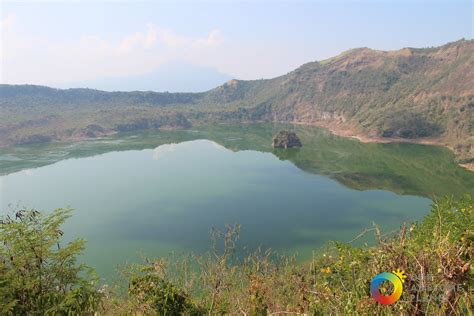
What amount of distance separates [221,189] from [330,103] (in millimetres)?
94868

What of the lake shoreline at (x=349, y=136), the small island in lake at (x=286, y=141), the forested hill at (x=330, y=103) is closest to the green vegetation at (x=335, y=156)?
the small island in lake at (x=286, y=141)

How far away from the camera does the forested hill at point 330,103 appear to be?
313 ft

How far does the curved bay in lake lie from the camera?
36219mm

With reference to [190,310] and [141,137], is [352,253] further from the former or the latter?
[141,137]

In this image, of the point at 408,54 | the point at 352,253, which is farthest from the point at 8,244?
the point at 408,54

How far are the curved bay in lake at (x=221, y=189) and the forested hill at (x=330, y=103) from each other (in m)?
9.85

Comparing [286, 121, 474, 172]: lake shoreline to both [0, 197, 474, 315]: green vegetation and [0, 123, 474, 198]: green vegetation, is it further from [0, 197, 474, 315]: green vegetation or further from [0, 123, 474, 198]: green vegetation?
[0, 197, 474, 315]: green vegetation

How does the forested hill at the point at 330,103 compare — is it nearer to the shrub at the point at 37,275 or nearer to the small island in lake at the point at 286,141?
the small island in lake at the point at 286,141

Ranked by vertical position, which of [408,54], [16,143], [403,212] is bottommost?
[403,212]

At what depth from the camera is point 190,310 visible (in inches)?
364

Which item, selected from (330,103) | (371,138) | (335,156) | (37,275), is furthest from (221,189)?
(330,103)

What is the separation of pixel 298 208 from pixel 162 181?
2637cm

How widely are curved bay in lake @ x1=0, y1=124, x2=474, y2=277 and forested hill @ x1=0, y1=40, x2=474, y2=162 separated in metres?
9.85

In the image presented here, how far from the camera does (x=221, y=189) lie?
54531 millimetres
